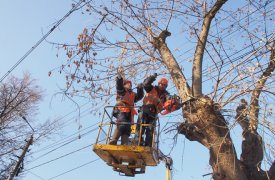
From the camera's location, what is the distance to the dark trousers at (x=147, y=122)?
6.91m

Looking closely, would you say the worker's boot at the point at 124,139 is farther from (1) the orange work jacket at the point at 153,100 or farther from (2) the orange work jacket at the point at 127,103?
(1) the orange work jacket at the point at 153,100

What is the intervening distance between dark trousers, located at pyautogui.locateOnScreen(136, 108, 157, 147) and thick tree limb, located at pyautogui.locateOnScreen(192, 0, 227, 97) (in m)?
1.03

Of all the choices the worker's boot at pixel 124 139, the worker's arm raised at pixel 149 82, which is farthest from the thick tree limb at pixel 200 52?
the worker's boot at pixel 124 139

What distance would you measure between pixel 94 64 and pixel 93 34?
627 millimetres

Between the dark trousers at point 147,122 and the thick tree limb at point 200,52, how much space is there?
40.5 inches

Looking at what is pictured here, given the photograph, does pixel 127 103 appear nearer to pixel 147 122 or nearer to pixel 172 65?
pixel 147 122

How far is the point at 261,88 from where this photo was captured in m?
6.07

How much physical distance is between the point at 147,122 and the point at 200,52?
64.3 inches

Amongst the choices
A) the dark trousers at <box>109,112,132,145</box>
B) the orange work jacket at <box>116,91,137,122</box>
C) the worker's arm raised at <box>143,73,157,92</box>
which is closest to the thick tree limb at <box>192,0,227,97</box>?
the worker's arm raised at <box>143,73,157,92</box>

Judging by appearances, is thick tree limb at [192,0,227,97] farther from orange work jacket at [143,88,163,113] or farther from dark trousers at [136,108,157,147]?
dark trousers at [136,108,157,147]

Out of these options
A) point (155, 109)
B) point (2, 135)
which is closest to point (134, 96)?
point (155, 109)

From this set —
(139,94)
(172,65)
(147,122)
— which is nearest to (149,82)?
(139,94)

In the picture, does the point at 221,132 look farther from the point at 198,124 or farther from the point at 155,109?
the point at 155,109

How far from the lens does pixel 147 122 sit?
7.09m
